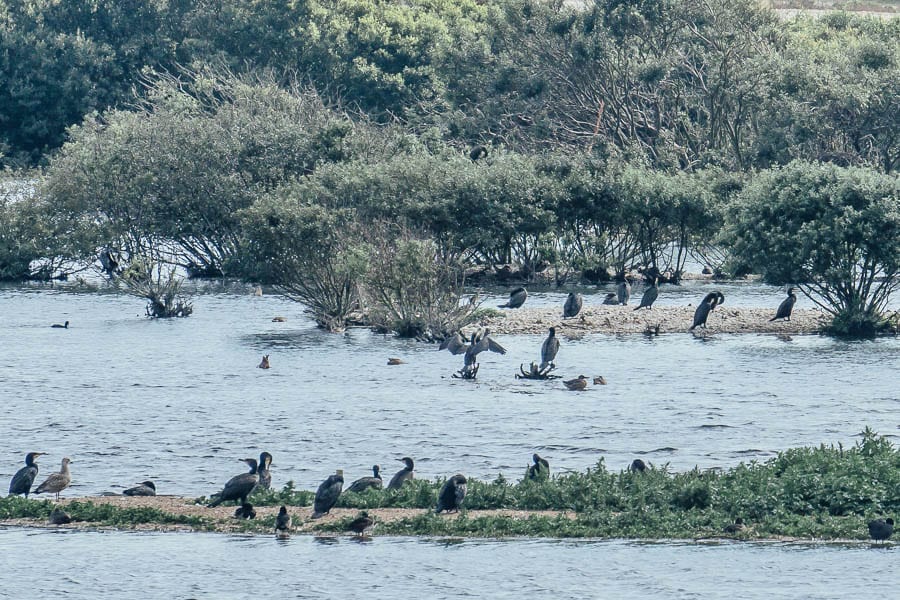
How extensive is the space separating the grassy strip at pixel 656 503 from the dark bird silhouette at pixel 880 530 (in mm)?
270

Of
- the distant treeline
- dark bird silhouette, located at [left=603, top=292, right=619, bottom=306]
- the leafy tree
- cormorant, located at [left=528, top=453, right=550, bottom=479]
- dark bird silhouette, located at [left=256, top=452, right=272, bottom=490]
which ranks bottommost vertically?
dark bird silhouette, located at [left=256, top=452, right=272, bottom=490]

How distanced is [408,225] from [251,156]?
30.6ft

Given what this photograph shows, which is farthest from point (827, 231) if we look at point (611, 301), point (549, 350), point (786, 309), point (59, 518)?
point (59, 518)

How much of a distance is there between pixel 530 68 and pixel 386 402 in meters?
42.6

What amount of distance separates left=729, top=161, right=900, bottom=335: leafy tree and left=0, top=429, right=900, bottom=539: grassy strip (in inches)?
753

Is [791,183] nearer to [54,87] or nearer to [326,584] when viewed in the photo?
[326,584]

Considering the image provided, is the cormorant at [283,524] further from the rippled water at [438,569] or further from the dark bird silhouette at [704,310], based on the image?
the dark bird silhouette at [704,310]

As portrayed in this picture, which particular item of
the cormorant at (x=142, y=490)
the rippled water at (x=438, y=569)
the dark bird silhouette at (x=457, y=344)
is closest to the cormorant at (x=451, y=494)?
the rippled water at (x=438, y=569)

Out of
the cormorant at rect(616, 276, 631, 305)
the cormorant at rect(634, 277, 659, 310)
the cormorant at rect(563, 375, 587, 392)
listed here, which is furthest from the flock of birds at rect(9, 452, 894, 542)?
the cormorant at rect(616, 276, 631, 305)

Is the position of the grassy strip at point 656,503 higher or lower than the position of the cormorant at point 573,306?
lower

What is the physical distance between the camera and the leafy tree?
4350cm

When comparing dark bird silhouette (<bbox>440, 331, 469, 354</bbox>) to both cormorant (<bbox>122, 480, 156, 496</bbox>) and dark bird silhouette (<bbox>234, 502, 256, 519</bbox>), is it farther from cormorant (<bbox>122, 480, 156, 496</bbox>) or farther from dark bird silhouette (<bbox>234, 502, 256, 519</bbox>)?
dark bird silhouette (<bbox>234, 502, 256, 519</bbox>)

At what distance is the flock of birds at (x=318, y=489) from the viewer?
22.5 meters

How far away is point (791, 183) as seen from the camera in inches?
1754
